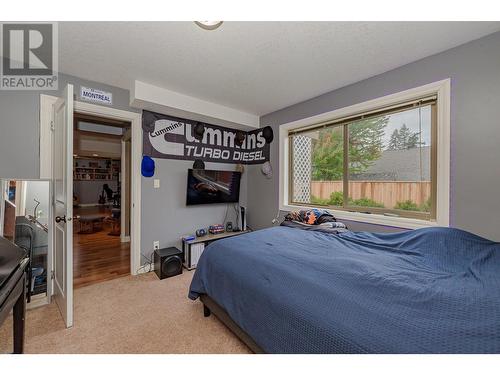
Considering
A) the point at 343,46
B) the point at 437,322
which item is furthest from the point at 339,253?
the point at 343,46

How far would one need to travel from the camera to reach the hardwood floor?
2.70 meters

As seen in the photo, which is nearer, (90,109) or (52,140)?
(52,140)

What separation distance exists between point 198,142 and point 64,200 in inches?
75.3

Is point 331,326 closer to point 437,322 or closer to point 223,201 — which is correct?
point 437,322

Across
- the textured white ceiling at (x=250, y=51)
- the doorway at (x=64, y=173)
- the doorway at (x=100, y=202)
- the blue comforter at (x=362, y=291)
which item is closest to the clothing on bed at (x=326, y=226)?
the blue comforter at (x=362, y=291)

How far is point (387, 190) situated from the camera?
97.7 inches

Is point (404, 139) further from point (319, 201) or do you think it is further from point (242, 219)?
point (242, 219)

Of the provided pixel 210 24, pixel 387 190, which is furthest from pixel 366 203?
pixel 210 24

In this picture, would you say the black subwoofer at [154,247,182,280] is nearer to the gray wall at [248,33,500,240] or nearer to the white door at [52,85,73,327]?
the white door at [52,85,73,327]

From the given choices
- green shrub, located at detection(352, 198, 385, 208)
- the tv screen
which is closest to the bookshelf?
the tv screen

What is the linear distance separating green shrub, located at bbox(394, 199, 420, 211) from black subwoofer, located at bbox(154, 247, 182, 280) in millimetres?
2774

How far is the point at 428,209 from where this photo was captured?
85.1 inches

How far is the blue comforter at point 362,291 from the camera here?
0.83 meters
